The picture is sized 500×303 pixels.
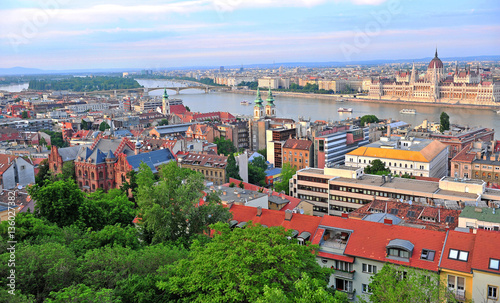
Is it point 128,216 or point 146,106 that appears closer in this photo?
point 128,216

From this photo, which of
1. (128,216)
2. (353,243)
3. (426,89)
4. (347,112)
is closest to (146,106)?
(347,112)

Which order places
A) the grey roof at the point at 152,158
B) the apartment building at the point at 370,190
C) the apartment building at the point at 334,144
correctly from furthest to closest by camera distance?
the apartment building at the point at 334,144
the grey roof at the point at 152,158
the apartment building at the point at 370,190

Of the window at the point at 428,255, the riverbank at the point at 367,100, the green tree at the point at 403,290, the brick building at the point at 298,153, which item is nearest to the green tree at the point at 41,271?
the green tree at the point at 403,290

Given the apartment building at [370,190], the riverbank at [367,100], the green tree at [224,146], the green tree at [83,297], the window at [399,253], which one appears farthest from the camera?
the riverbank at [367,100]

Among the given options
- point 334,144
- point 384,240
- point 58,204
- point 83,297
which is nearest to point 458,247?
point 384,240

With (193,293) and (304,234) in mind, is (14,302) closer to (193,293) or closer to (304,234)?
(193,293)

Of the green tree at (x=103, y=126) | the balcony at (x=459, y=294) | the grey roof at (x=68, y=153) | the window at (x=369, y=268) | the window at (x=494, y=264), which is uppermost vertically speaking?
the window at (x=494, y=264)

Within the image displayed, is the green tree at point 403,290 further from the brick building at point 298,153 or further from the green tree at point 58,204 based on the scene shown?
the brick building at point 298,153
